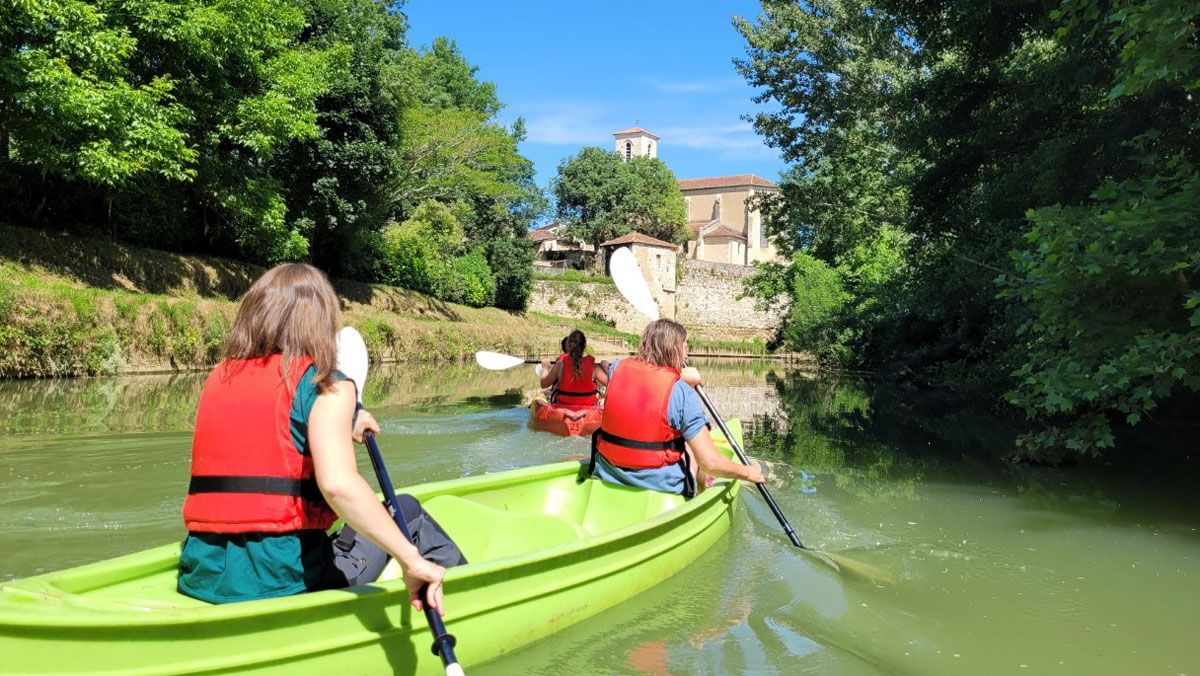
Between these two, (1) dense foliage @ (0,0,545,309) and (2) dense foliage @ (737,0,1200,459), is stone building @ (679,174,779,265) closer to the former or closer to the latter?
(1) dense foliage @ (0,0,545,309)

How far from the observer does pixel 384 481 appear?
10.2 feet

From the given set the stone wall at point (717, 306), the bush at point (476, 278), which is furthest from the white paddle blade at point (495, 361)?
the stone wall at point (717, 306)

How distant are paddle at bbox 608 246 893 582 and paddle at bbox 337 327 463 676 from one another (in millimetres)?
2954

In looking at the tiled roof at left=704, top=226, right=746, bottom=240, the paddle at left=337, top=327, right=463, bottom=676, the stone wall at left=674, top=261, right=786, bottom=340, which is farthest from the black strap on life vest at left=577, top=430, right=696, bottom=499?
the tiled roof at left=704, top=226, right=746, bottom=240

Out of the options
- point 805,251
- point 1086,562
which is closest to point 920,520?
point 1086,562

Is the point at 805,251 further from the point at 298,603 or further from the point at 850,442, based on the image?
the point at 298,603

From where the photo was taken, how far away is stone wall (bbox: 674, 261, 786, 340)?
4916cm

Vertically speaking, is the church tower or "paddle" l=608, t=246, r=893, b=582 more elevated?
the church tower

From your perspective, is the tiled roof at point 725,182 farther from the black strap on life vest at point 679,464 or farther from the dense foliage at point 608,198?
the black strap on life vest at point 679,464

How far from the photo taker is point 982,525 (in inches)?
246

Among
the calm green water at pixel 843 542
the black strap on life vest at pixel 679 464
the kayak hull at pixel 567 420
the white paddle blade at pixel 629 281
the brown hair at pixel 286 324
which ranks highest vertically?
the white paddle blade at pixel 629 281

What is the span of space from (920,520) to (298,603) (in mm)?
5167

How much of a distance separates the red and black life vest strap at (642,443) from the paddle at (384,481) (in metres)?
1.98

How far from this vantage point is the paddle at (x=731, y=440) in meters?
5.06
